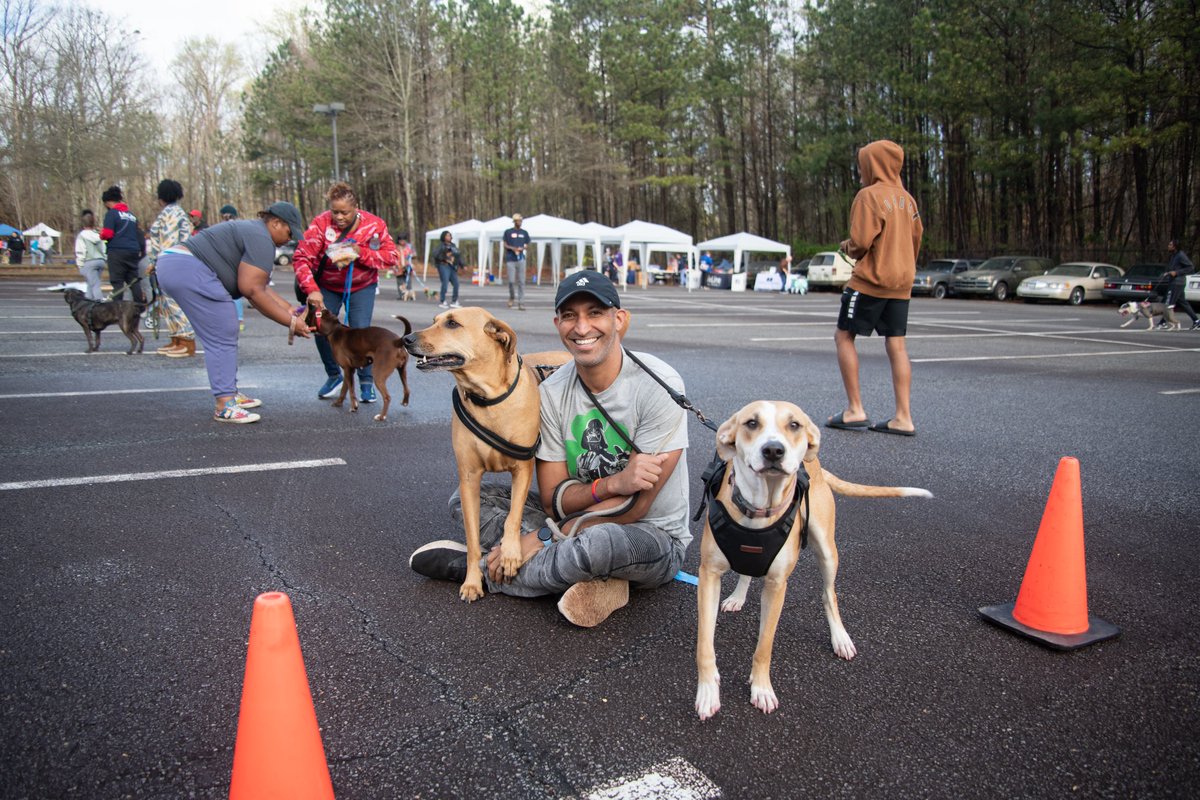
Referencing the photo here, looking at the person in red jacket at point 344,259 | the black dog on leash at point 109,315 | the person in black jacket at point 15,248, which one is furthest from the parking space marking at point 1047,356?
the person in black jacket at point 15,248

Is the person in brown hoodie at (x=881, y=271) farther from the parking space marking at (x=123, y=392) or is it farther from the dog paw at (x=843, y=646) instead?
the parking space marking at (x=123, y=392)

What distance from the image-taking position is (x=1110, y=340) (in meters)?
14.1

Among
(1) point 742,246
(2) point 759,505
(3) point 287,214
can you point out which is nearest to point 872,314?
(2) point 759,505

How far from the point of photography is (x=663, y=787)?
6.63ft

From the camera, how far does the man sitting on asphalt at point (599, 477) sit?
9.58ft

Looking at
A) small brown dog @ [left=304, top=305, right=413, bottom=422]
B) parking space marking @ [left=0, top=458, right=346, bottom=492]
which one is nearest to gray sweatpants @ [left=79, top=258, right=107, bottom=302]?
small brown dog @ [left=304, top=305, right=413, bottom=422]

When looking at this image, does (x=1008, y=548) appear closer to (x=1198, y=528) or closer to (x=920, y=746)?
(x=1198, y=528)

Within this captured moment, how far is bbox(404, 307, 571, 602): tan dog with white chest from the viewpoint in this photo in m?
3.13

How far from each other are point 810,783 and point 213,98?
7066 cm

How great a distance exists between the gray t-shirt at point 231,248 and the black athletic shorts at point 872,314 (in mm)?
4801

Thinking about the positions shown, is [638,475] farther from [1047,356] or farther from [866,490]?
[1047,356]

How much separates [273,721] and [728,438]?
1.56m

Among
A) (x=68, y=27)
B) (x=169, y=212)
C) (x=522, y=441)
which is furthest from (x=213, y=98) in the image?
(x=522, y=441)

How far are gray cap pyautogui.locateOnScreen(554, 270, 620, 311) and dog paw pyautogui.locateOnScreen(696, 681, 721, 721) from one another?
147 cm
